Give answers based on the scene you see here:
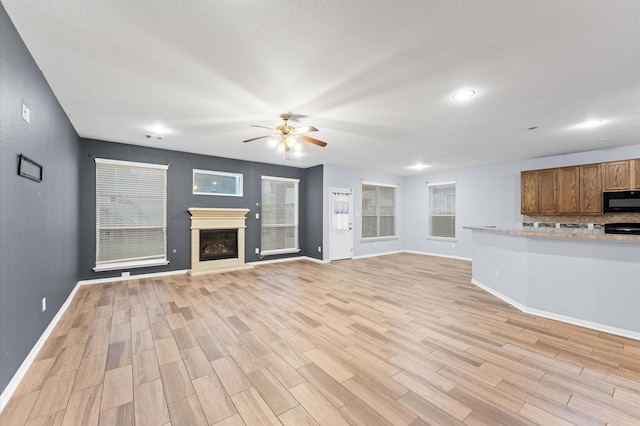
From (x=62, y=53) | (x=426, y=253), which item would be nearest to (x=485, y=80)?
(x=62, y=53)

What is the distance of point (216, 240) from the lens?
6223 mm

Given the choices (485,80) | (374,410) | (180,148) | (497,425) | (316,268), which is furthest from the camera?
(316,268)

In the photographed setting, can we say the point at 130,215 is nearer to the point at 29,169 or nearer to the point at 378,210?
the point at 29,169

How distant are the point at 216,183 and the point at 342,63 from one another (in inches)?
191

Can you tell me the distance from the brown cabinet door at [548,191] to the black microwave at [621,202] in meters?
0.74

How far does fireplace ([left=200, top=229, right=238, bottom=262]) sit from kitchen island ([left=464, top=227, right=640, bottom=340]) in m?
5.53

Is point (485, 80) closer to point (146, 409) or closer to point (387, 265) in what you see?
point (146, 409)

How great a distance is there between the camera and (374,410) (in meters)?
1.74

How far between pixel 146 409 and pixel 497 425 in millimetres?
2290

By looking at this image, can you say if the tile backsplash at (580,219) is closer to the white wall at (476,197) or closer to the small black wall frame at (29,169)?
the white wall at (476,197)

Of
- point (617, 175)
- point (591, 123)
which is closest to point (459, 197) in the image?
point (617, 175)

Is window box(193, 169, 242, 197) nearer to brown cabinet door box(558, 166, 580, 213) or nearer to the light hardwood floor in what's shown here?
the light hardwood floor

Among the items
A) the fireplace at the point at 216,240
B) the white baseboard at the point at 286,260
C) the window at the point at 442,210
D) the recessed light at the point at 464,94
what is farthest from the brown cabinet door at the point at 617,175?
the fireplace at the point at 216,240

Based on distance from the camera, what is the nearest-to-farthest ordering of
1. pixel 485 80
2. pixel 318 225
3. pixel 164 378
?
pixel 164 378, pixel 485 80, pixel 318 225
